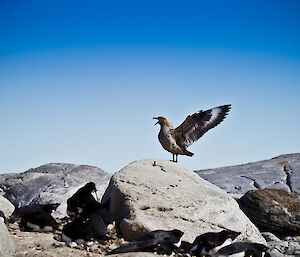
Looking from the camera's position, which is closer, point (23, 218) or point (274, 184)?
point (23, 218)

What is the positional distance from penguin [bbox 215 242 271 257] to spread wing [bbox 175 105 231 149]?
465 centimetres

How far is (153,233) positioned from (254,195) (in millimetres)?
6754

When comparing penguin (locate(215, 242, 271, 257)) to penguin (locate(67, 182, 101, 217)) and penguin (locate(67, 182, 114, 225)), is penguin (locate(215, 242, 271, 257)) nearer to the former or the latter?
penguin (locate(67, 182, 114, 225))

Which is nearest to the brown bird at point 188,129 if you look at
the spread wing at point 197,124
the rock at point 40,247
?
the spread wing at point 197,124

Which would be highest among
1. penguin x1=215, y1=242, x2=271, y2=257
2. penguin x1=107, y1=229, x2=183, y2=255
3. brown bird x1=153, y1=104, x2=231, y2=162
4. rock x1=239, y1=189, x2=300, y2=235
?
brown bird x1=153, y1=104, x2=231, y2=162

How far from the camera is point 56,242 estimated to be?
707cm

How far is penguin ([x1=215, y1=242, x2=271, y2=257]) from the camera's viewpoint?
732 cm

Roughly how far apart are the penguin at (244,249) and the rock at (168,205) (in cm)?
77

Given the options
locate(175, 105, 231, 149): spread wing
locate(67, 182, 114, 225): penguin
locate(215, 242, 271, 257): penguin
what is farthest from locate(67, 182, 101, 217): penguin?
locate(175, 105, 231, 149): spread wing

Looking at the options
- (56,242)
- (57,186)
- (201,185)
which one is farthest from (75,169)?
(56,242)

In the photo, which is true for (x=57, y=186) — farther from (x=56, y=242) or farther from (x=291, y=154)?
(x=291, y=154)

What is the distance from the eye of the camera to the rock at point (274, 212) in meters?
12.2

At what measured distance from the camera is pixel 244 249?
755 cm

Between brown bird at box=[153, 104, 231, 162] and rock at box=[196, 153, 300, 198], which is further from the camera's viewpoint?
rock at box=[196, 153, 300, 198]
